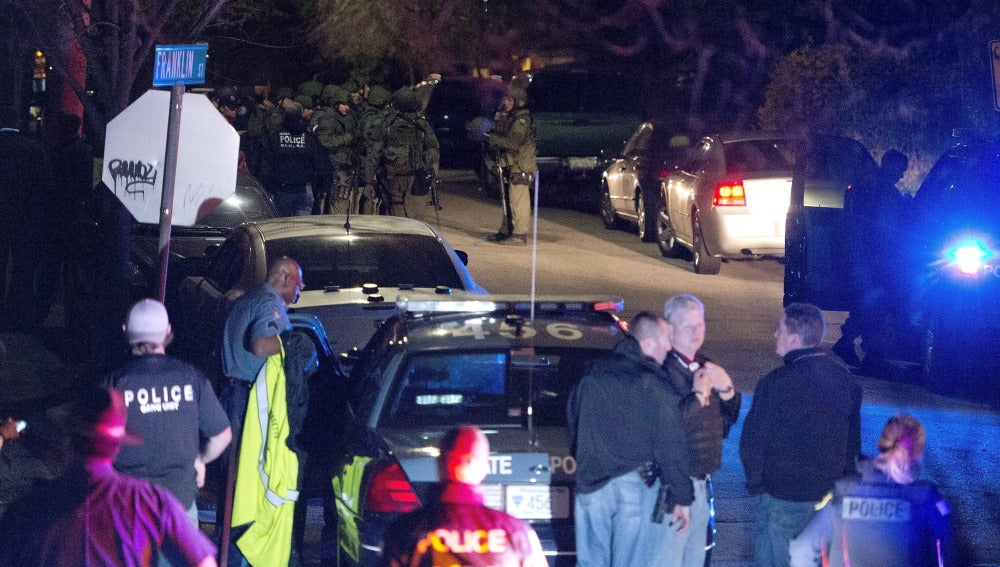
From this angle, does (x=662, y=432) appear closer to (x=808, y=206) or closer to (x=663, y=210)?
(x=808, y=206)

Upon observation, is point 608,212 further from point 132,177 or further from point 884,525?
point 884,525

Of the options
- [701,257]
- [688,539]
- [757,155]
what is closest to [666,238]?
[701,257]

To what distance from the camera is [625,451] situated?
225 inches

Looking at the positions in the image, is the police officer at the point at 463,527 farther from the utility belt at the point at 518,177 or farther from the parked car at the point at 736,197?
the utility belt at the point at 518,177

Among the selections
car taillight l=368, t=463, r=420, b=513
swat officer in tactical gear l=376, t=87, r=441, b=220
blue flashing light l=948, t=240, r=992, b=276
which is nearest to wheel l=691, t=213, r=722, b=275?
swat officer in tactical gear l=376, t=87, r=441, b=220

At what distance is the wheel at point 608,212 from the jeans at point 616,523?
53.5 ft

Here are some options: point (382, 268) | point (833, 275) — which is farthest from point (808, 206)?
point (382, 268)

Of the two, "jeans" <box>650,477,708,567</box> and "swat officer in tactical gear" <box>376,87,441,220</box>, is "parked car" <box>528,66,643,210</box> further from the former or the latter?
"jeans" <box>650,477,708,567</box>

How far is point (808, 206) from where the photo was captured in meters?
12.8

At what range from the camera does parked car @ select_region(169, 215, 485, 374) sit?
949 cm

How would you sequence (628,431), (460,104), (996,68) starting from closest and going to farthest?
(628,431)
(996,68)
(460,104)

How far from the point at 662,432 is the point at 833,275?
718 cm

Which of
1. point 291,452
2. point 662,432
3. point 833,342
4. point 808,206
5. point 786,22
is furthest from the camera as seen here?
point 786,22

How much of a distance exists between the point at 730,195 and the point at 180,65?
8.89 m
